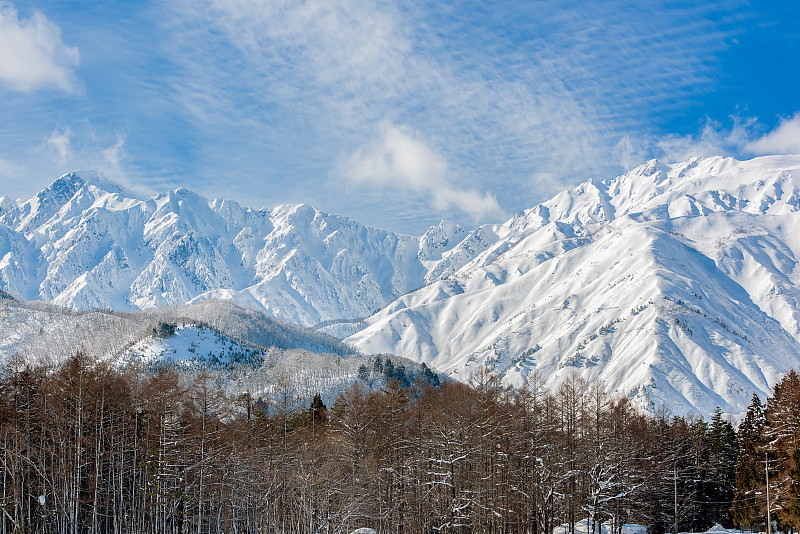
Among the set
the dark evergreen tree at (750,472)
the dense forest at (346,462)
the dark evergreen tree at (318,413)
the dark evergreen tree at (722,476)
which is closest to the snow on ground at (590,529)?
the dense forest at (346,462)

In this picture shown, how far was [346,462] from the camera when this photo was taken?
58.6 m

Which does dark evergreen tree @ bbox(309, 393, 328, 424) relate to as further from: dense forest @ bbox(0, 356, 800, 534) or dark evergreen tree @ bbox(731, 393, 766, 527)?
dark evergreen tree @ bbox(731, 393, 766, 527)

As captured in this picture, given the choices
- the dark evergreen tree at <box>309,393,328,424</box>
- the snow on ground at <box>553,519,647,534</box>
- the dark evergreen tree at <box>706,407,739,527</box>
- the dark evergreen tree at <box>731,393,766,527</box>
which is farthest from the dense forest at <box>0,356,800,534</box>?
the dark evergreen tree at <box>706,407,739,527</box>

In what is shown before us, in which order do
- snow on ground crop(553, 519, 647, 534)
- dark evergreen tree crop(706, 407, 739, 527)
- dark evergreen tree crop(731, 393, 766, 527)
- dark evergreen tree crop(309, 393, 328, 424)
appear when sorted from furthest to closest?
dark evergreen tree crop(706, 407, 739, 527) → dark evergreen tree crop(309, 393, 328, 424) → snow on ground crop(553, 519, 647, 534) → dark evergreen tree crop(731, 393, 766, 527)

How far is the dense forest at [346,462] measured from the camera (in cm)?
4969

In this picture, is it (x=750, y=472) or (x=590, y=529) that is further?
(x=590, y=529)

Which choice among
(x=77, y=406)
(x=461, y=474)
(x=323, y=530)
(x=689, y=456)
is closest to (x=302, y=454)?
(x=323, y=530)

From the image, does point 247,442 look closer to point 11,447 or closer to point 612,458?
point 11,447

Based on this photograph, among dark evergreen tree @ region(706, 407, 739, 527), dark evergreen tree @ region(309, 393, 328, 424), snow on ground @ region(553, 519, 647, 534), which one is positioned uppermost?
dark evergreen tree @ region(309, 393, 328, 424)

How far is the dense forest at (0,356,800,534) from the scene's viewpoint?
1956 inches

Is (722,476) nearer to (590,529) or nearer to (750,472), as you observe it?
(750,472)

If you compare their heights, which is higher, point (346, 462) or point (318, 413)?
point (318, 413)

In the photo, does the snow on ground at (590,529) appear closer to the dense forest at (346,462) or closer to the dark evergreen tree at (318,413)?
the dense forest at (346,462)

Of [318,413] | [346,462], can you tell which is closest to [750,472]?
[346,462]
